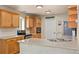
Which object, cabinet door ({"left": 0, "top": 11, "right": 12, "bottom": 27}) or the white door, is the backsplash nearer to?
cabinet door ({"left": 0, "top": 11, "right": 12, "bottom": 27})

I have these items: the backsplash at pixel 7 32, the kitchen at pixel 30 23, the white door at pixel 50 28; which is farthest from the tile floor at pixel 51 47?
the white door at pixel 50 28

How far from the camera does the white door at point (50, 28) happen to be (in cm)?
901

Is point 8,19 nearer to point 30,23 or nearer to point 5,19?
→ point 5,19

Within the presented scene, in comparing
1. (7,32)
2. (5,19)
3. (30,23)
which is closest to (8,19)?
(5,19)

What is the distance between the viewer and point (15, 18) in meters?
6.04

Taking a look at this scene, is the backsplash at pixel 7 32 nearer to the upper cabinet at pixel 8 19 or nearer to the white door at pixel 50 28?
the upper cabinet at pixel 8 19

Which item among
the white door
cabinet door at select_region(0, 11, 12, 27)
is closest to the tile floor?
cabinet door at select_region(0, 11, 12, 27)

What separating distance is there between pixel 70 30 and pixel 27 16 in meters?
3.44

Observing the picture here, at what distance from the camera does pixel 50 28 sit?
30.3ft

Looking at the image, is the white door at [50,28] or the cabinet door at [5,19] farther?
the white door at [50,28]

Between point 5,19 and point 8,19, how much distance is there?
236 millimetres

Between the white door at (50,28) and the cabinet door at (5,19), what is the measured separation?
413cm
